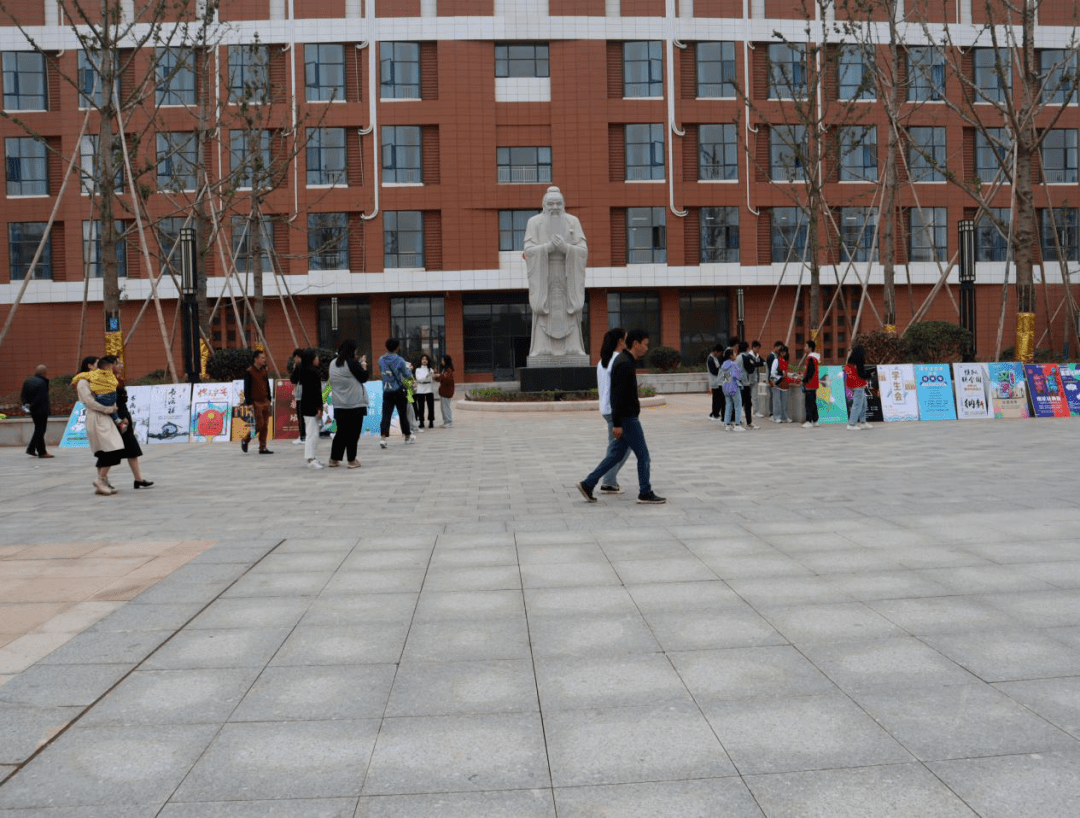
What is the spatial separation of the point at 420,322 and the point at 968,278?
996 inches

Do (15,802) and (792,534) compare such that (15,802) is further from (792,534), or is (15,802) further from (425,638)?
(792,534)

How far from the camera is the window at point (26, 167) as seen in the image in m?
39.1

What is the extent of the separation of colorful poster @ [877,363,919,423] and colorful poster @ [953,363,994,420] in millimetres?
907

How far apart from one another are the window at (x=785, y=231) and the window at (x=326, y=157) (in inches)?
730

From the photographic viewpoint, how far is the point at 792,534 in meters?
7.52

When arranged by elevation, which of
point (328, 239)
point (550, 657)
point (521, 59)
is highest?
point (521, 59)

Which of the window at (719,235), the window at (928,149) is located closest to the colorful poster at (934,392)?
the window at (719,235)

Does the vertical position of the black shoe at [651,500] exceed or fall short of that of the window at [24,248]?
it falls short

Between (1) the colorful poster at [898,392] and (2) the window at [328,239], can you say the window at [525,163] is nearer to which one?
(2) the window at [328,239]

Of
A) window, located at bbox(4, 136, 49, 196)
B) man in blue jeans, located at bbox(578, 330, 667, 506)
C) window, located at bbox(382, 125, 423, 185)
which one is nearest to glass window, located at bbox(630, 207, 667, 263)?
window, located at bbox(382, 125, 423, 185)

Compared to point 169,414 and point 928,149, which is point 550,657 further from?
point 928,149

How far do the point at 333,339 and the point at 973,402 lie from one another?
1119 inches

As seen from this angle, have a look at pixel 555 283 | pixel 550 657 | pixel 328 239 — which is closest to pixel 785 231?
pixel 555 283

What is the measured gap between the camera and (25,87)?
39.0m
